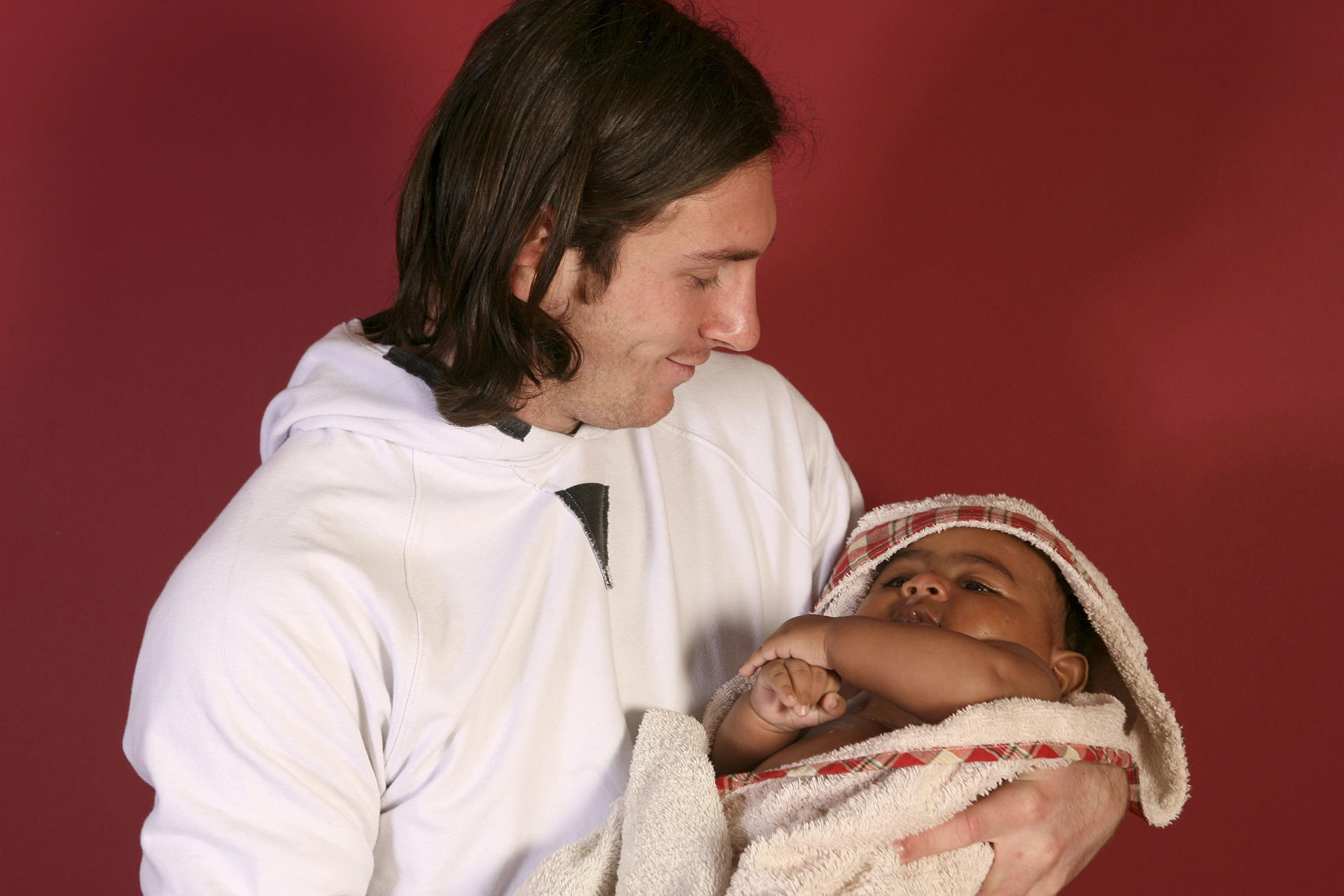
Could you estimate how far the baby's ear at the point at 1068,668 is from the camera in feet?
5.89

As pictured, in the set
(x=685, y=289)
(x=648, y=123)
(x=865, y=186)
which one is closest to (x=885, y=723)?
(x=685, y=289)

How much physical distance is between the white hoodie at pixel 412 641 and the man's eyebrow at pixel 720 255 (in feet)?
1.02

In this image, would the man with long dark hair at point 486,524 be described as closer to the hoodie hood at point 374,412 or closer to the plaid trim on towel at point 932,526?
the hoodie hood at point 374,412

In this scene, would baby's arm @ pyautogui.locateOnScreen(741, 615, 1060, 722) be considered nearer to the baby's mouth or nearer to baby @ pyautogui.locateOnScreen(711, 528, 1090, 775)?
baby @ pyautogui.locateOnScreen(711, 528, 1090, 775)

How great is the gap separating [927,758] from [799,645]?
0.23m

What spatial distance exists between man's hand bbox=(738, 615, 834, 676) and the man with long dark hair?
180 mm

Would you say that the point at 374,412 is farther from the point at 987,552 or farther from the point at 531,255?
the point at 987,552

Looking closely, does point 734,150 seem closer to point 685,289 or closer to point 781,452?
point 685,289

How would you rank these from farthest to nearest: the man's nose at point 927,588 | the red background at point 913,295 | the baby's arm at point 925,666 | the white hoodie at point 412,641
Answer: the red background at point 913,295 < the man's nose at point 927,588 < the baby's arm at point 925,666 < the white hoodie at point 412,641

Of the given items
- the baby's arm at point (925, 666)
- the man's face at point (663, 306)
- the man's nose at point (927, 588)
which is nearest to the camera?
the baby's arm at point (925, 666)

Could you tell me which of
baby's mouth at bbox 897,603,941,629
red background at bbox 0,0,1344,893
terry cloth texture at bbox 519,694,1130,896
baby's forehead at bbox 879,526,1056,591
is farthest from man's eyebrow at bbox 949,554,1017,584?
red background at bbox 0,0,1344,893

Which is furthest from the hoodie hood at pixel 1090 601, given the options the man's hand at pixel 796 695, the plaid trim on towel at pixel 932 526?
the man's hand at pixel 796 695

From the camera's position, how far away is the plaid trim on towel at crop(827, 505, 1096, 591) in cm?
178

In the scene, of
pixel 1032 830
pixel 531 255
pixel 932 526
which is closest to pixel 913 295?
pixel 932 526
